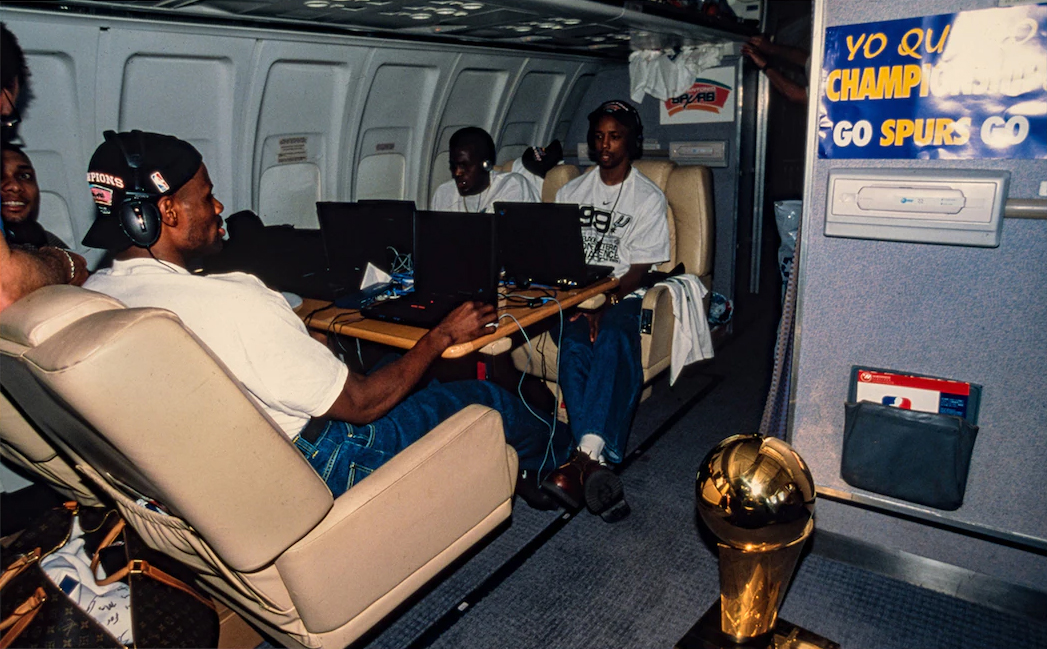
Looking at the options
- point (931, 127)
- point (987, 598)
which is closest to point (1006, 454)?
point (987, 598)

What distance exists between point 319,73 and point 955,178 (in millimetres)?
3379

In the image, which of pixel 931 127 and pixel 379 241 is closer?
pixel 931 127

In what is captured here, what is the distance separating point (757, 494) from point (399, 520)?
3.14 feet

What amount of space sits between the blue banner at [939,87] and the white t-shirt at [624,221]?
1.60m

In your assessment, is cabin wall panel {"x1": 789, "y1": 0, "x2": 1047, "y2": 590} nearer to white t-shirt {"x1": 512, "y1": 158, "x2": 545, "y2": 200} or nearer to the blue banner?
the blue banner

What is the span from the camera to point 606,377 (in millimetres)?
3152

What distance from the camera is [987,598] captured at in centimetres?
226

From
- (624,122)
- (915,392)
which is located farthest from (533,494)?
(624,122)

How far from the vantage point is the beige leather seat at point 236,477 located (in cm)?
124

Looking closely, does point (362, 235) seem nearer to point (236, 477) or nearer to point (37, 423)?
point (37, 423)

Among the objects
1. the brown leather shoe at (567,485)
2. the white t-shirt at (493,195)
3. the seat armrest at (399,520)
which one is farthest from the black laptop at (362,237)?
the seat armrest at (399,520)

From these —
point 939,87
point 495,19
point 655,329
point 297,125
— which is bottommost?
point 655,329

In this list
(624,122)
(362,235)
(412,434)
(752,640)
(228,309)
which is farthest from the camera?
(624,122)

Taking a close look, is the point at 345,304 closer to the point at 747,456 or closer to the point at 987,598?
the point at 747,456
